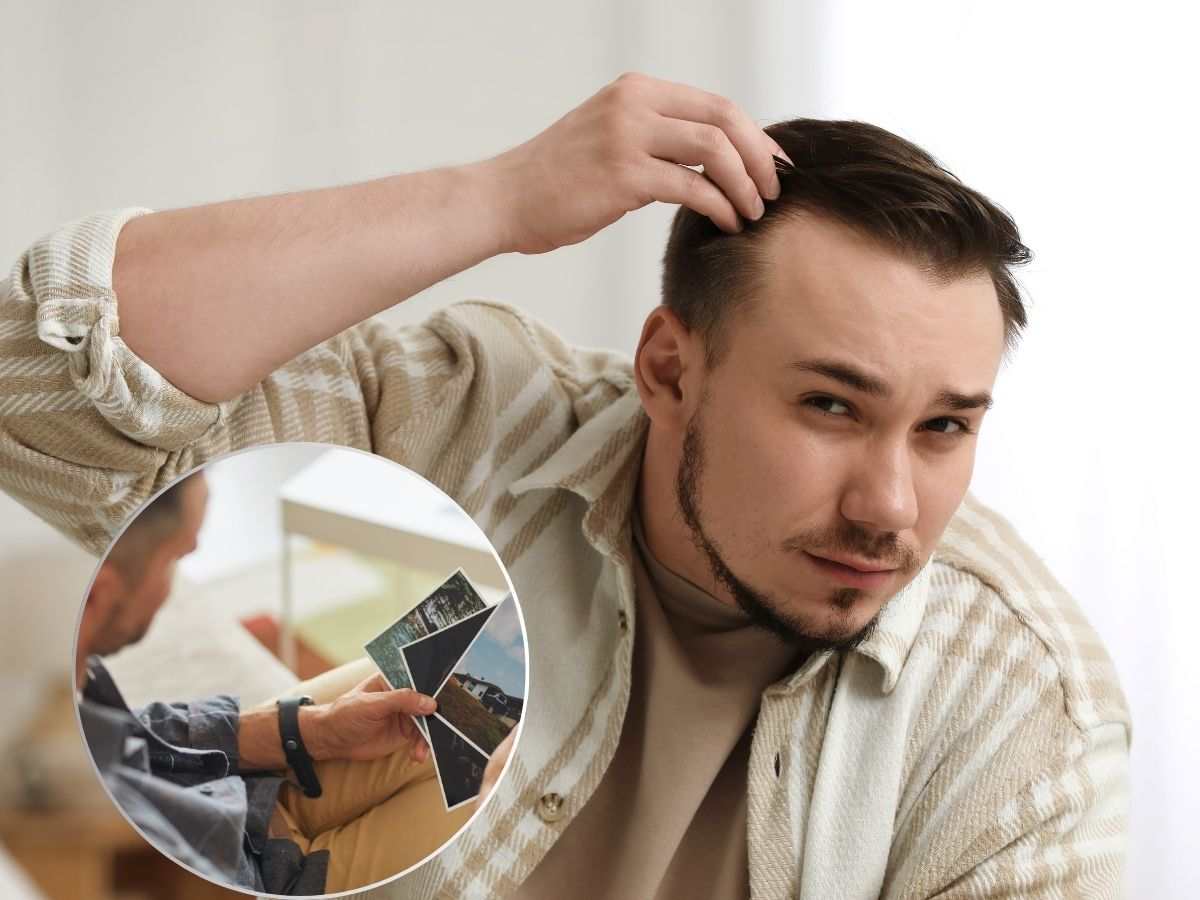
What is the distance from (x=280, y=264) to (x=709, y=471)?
1.52 ft

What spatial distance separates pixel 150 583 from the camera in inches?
36.2

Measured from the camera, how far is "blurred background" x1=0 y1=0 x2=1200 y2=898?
77.8 inches

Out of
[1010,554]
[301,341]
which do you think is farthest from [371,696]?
[1010,554]

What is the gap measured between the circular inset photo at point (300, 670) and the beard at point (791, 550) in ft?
1.20

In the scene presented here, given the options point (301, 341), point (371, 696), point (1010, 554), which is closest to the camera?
point (371, 696)

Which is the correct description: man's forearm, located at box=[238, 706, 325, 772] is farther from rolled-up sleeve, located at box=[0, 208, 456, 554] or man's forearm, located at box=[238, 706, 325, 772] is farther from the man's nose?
the man's nose

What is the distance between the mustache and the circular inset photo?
36 cm

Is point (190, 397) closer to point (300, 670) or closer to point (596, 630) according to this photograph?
point (300, 670)

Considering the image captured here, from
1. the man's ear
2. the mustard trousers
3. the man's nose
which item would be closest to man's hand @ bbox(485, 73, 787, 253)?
the man's ear

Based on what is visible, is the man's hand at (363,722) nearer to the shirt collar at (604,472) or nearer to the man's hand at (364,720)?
the man's hand at (364,720)

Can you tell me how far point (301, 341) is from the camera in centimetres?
119

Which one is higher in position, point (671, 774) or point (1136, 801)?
point (671, 774)

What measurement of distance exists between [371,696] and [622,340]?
63.6 inches

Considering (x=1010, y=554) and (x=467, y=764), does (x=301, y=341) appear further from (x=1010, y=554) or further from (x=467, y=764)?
(x=1010, y=554)
